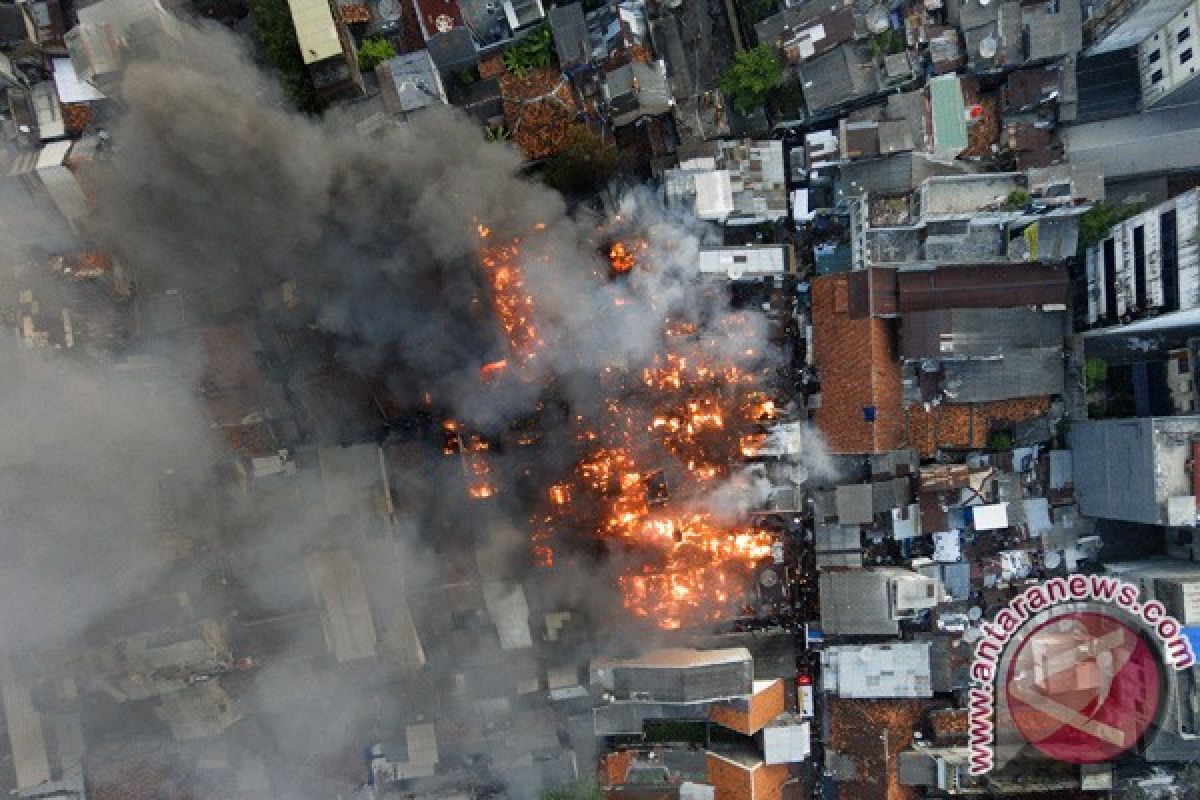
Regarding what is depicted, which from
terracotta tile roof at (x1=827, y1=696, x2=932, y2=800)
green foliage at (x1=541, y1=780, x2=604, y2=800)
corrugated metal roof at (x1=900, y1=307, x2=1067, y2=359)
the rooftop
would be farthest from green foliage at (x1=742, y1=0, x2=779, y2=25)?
green foliage at (x1=541, y1=780, x2=604, y2=800)

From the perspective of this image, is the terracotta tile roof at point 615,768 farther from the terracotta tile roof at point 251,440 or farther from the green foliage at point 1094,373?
the green foliage at point 1094,373

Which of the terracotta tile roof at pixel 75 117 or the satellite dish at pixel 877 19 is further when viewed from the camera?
the terracotta tile roof at pixel 75 117

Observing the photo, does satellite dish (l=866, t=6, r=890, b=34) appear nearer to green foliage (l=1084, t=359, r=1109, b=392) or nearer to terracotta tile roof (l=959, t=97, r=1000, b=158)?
terracotta tile roof (l=959, t=97, r=1000, b=158)

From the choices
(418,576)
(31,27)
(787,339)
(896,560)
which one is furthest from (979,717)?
(31,27)

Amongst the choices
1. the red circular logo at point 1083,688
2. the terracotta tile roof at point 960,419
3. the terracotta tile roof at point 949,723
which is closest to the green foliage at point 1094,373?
the terracotta tile roof at point 960,419

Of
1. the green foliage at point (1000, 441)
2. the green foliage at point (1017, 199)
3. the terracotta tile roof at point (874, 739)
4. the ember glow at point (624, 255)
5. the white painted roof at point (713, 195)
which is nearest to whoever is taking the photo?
the green foliage at point (1017, 199)

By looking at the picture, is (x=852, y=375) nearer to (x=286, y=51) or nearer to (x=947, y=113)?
(x=947, y=113)
